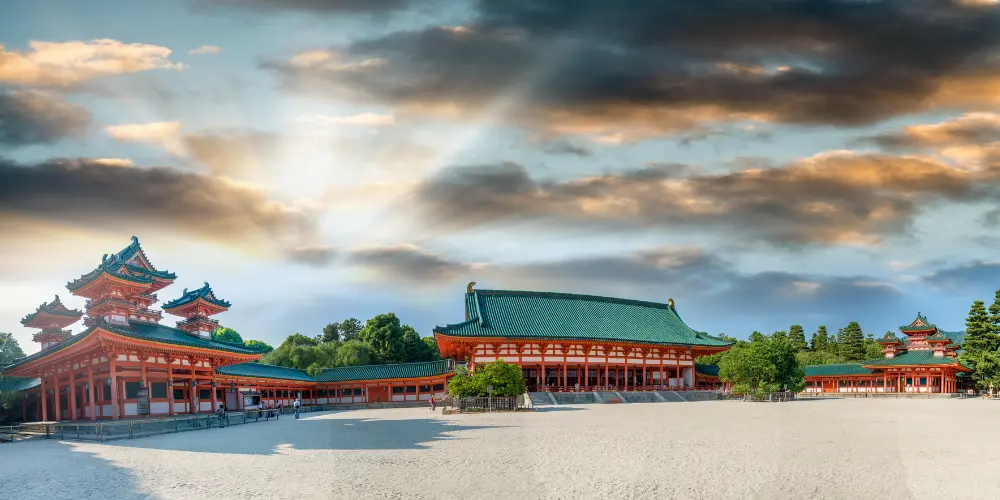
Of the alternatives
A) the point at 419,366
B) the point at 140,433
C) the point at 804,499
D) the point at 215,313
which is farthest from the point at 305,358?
the point at 804,499

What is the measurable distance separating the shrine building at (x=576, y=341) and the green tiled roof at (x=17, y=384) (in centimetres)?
2787

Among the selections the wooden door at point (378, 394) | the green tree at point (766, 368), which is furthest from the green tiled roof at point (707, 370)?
the wooden door at point (378, 394)

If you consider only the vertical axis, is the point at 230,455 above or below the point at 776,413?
above

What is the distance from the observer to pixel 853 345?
10125cm

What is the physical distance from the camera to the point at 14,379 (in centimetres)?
4959

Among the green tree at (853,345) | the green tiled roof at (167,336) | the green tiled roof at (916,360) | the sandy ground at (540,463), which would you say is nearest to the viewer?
the sandy ground at (540,463)

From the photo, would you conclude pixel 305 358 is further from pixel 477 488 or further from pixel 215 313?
pixel 477 488

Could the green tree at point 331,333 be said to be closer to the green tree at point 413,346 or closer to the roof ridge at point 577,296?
the green tree at point 413,346

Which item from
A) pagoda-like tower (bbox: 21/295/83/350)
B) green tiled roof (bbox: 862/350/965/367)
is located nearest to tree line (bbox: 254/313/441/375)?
pagoda-like tower (bbox: 21/295/83/350)

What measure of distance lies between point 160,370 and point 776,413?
32927 mm

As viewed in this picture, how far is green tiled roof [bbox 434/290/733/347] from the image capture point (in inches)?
2228

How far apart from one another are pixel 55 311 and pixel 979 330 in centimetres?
8075

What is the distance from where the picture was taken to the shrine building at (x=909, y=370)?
74.9 metres

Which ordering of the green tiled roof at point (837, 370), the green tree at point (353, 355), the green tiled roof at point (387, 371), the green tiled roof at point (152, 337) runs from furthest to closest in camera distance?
the green tiled roof at point (837, 370) → the green tree at point (353, 355) → the green tiled roof at point (387, 371) → the green tiled roof at point (152, 337)
